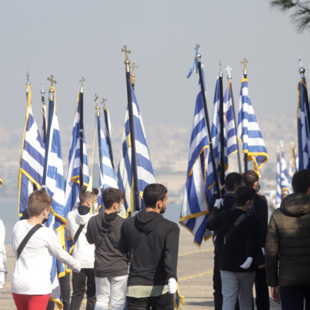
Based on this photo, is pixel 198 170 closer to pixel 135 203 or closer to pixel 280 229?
pixel 135 203

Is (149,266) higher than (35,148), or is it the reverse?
(35,148)

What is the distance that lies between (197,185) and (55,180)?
93.6 inches

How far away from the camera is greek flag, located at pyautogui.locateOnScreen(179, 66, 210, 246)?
7402mm

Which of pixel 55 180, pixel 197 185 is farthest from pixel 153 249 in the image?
pixel 55 180

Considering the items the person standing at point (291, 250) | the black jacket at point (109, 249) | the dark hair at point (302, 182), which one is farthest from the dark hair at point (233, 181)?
Answer: the person standing at point (291, 250)

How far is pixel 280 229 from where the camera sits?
4.20m

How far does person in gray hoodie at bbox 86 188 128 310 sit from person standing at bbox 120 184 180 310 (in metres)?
0.91

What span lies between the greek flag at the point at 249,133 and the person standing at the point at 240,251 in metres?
4.33

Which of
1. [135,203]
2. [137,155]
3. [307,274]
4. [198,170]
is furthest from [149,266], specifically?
[198,170]

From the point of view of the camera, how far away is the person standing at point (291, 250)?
4.13 m

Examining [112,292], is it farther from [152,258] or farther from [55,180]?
[55,180]

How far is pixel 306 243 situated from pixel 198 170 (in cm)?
357

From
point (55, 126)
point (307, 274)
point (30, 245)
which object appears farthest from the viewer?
point (55, 126)

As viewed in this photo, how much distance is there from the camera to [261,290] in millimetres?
5758
